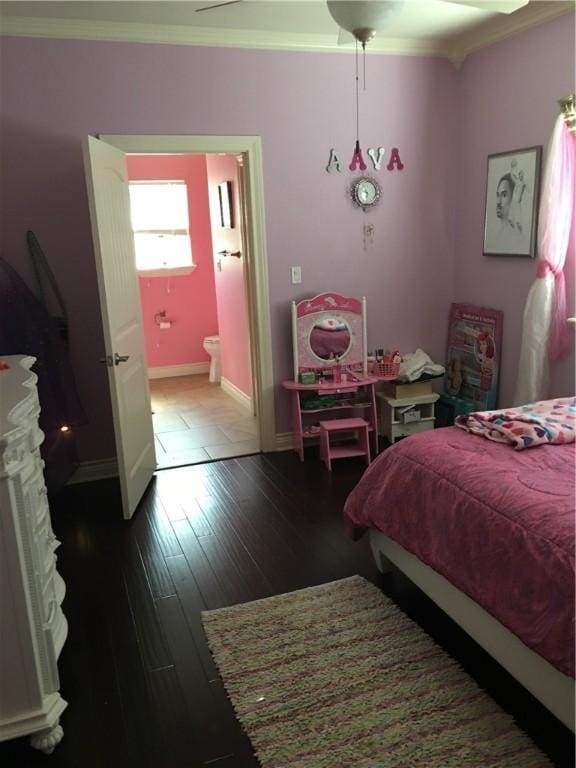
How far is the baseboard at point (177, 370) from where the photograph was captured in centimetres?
671

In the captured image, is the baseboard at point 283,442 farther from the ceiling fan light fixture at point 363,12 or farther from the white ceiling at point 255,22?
the ceiling fan light fixture at point 363,12

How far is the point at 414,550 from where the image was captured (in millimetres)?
2230

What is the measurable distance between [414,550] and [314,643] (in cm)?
52

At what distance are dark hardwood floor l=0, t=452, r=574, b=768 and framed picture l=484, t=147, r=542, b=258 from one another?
5.82 feet

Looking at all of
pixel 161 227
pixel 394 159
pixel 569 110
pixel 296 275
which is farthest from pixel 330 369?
pixel 161 227

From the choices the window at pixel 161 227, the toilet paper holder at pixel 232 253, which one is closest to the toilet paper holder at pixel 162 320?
the window at pixel 161 227

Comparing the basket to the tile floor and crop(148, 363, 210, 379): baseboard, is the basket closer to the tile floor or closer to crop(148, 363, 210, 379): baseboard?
the tile floor

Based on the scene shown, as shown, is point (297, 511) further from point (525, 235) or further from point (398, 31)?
point (398, 31)

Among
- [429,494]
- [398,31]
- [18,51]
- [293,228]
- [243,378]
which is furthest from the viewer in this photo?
[243,378]

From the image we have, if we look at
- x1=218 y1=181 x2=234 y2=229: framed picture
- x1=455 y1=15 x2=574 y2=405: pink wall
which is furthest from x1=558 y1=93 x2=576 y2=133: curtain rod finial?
x1=218 y1=181 x2=234 y2=229: framed picture

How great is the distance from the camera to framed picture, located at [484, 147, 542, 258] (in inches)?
148

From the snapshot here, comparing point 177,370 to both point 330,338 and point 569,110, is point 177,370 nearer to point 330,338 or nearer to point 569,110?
point 330,338

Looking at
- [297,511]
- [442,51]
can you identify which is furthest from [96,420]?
[442,51]

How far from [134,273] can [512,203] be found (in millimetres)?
2439
